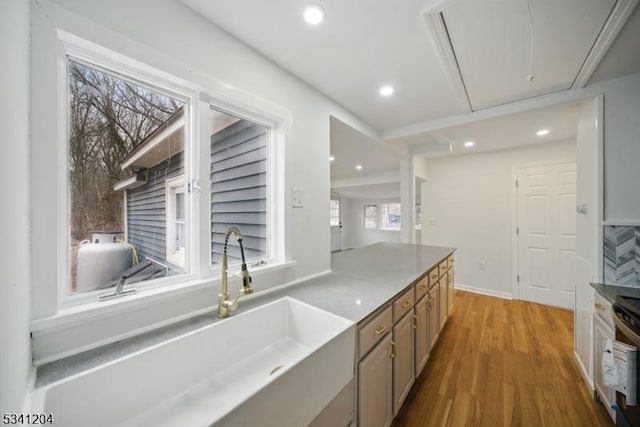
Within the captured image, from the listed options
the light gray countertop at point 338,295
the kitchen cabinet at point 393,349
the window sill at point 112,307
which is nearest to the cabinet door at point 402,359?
the kitchen cabinet at point 393,349

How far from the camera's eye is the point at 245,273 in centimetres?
111

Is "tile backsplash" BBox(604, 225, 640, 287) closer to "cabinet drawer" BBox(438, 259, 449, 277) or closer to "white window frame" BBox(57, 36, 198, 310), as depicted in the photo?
"cabinet drawer" BBox(438, 259, 449, 277)

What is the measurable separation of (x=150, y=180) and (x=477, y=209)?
428 cm

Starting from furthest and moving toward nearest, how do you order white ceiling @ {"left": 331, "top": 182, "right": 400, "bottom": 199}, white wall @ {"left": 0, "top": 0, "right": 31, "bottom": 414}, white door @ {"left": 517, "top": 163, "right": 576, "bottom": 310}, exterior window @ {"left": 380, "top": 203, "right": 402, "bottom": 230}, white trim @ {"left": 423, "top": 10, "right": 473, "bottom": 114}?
exterior window @ {"left": 380, "top": 203, "right": 402, "bottom": 230}
white ceiling @ {"left": 331, "top": 182, "right": 400, "bottom": 199}
white door @ {"left": 517, "top": 163, "right": 576, "bottom": 310}
white trim @ {"left": 423, "top": 10, "right": 473, "bottom": 114}
white wall @ {"left": 0, "top": 0, "right": 31, "bottom": 414}

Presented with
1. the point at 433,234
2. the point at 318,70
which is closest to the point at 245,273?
the point at 318,70

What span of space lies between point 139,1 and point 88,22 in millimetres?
255

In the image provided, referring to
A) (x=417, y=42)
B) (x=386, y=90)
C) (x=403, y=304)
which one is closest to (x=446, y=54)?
(x=417, y=42)

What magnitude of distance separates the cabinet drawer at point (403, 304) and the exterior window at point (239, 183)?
900 mm

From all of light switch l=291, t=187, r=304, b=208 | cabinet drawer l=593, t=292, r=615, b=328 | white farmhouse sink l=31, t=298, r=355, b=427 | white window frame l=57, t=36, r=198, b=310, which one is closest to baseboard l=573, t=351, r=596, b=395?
cabinet drawer l=593, t=292, r=615, b=328

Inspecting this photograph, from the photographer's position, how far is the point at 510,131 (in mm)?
2686

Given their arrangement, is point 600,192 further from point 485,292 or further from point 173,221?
point 173,221

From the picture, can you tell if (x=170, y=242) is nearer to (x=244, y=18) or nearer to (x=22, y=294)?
(x=22, y=294)

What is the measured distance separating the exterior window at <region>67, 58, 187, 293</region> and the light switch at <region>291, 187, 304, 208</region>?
683 millimetres

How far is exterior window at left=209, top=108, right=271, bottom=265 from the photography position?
52.6 inches
